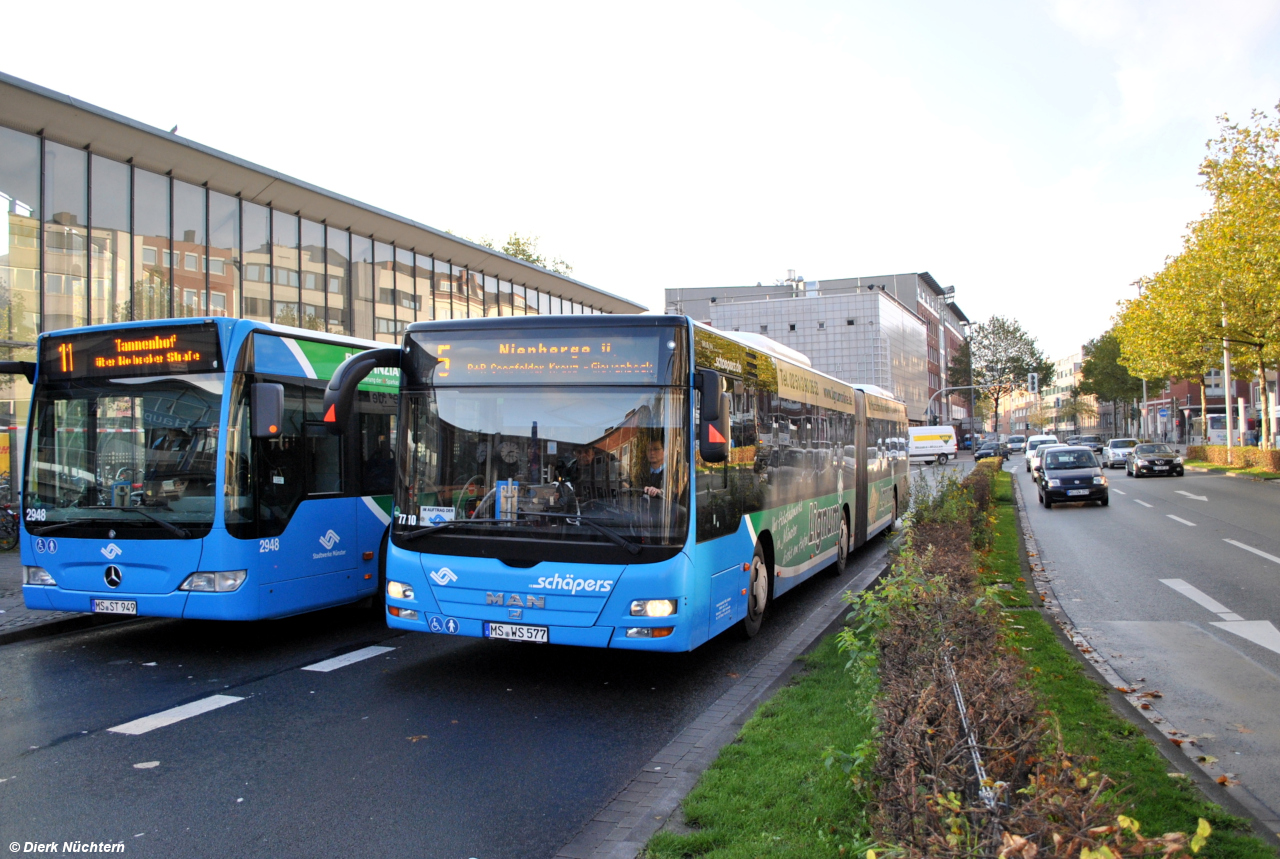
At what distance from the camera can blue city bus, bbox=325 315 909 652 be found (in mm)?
6539

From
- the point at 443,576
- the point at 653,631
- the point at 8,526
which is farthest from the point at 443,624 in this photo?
the point at 8,526

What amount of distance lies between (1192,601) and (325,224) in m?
23.4

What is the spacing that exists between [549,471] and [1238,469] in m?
43.4

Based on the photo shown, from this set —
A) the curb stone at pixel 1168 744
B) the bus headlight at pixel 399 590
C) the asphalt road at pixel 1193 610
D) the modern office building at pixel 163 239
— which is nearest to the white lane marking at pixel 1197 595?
the asphalt road at pixel 1193 610

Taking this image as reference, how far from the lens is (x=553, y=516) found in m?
6.65

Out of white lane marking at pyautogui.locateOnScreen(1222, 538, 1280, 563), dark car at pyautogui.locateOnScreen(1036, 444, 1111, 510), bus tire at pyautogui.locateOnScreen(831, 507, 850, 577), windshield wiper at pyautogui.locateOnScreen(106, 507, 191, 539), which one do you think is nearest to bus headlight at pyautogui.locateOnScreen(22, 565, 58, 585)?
windshield wiper at pyautogui.locateOnScreen(106, 507, 191, 539)

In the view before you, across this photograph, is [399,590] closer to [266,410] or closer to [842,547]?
[266,410]

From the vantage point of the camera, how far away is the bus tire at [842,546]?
1306 centimetres

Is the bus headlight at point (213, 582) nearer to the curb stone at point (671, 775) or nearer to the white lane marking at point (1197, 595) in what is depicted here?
the curb stone at point (671, 775)

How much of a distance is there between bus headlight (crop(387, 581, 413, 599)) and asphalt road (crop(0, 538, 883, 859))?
0.68m

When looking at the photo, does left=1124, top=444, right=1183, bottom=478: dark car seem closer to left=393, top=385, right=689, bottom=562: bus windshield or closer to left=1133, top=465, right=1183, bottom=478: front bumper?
left=1133, top=465, right=1183, bottom=478: front bumper

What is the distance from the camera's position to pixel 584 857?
3992 millimetres

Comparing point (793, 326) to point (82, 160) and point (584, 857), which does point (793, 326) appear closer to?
point (82, 160)

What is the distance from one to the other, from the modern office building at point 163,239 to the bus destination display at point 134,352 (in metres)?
9.96
